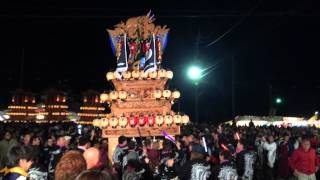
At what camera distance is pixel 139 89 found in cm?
1998

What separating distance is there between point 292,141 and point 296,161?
4938 millimetres

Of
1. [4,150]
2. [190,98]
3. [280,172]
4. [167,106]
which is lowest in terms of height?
[280,172]

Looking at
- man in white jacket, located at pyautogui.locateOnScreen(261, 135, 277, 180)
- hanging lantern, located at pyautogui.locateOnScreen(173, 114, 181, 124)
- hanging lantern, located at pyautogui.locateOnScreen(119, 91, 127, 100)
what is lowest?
man in white jacket, located at pyautogui.locateOnScreen(261, 135, 277, 180)

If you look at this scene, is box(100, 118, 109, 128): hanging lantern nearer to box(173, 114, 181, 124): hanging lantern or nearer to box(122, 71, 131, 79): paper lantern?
box(122, 71, 131, 79): paper lantern

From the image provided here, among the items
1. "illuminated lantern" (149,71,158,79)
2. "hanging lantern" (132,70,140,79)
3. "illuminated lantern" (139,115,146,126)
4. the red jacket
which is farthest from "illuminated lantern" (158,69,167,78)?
the red jacket

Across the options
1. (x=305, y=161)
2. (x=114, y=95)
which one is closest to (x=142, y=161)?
(x=305, y=161)

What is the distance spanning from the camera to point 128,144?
11.3 m

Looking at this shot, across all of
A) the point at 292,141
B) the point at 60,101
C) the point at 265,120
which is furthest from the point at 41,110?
the point at 292,141

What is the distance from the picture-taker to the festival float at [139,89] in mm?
19125

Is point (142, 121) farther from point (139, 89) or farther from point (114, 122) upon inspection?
point (139, 89)

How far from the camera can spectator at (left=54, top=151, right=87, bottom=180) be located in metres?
4.52

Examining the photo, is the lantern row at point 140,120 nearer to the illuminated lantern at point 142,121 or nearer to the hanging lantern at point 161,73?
the illuminated lantern at point 142,121

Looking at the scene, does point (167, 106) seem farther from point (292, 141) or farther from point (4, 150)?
point (4, 150)

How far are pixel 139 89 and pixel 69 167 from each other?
50.5 feet
